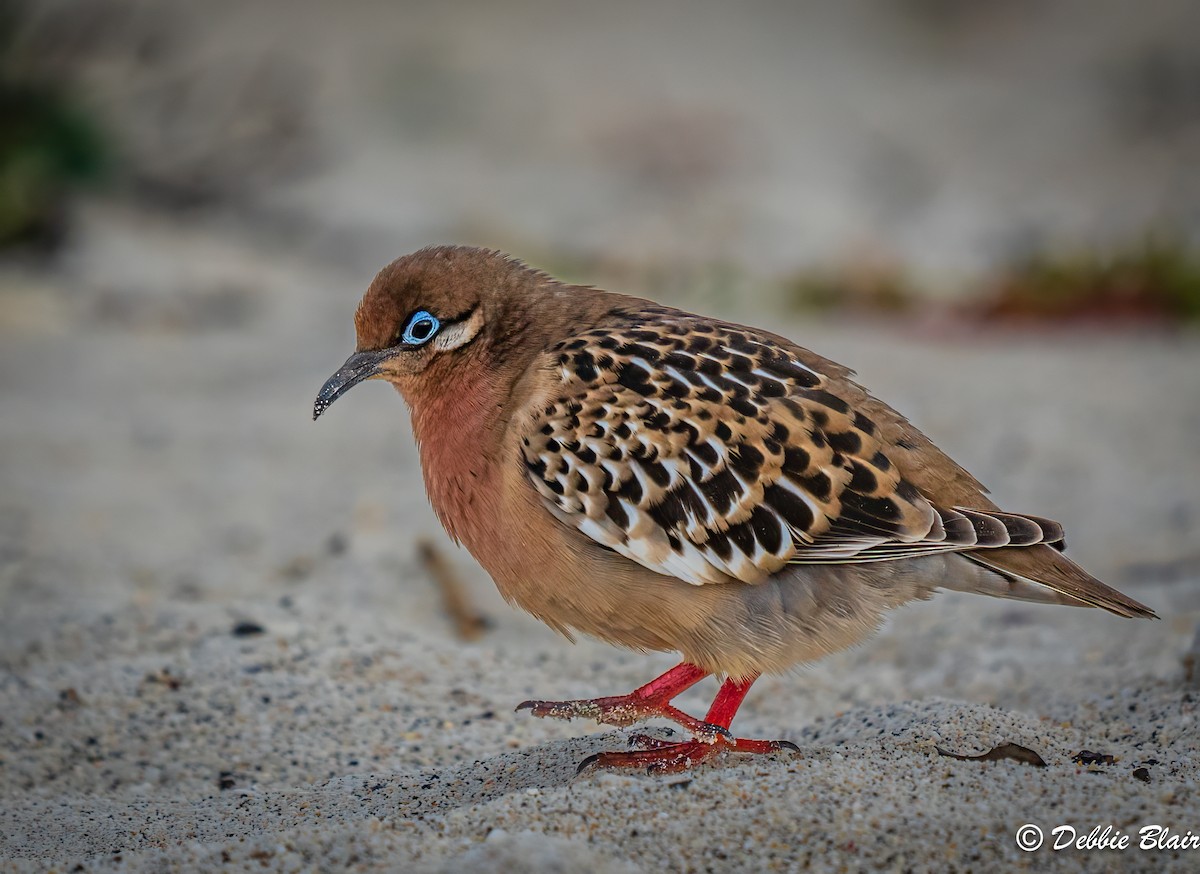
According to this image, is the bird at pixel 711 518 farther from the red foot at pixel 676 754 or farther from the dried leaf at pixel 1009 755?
the dried leaf at pixel 1009 755

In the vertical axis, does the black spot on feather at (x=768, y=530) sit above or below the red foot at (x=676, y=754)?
above

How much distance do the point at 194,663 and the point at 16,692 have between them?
0.66 metres

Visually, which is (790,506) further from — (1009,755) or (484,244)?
(484,244)

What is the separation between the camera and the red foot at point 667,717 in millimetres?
3775

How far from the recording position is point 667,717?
4.04 meters

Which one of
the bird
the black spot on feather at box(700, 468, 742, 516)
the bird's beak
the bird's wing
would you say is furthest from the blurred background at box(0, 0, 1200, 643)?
the black spot on feather at box(700, 468, 742, 516)

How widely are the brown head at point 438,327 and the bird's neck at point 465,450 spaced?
0.17ft

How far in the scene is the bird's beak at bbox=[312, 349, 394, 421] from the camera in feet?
14.0

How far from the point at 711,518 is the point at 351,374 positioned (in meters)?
1.41

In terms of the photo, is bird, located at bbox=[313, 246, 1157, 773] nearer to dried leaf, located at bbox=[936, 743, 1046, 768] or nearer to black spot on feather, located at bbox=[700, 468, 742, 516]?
black spot on feather, located at bbox=[700, 468, 742, 516]

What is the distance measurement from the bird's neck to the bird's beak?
20 cm

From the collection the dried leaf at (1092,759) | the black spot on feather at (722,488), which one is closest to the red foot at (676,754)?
the black spot on feather at (722,488)

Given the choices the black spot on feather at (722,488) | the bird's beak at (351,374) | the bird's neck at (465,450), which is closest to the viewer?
the black spot on feather at (722,488)

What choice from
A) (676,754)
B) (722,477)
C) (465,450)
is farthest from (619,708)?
(465,450)
